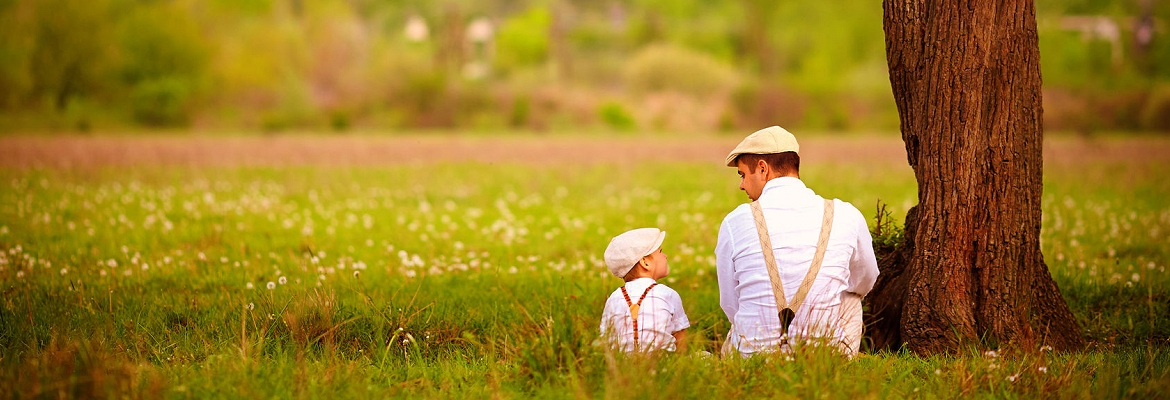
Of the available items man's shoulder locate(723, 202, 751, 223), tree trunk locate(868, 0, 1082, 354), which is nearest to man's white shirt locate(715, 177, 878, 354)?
man's shoulder locate(723, 202, 751, 223)

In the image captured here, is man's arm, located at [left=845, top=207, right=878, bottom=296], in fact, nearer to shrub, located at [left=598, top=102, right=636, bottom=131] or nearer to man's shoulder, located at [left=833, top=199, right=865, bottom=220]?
man's shoulder, located at [left=833, top=199, right=865, bottom=220]

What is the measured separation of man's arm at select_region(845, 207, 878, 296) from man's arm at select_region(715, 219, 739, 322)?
0.54 metres

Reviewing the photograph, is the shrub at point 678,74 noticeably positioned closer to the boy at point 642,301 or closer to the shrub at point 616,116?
the shrub at point 616,116

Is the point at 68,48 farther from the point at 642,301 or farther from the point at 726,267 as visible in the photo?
the point at 726,267

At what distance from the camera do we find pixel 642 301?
4.64 meters

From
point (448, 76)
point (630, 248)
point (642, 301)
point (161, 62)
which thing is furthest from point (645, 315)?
point (161, 62)

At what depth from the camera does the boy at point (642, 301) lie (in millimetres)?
4625

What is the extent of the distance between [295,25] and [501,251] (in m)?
51.4

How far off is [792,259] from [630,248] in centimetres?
80

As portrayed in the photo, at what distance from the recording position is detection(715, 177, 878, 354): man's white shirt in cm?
443

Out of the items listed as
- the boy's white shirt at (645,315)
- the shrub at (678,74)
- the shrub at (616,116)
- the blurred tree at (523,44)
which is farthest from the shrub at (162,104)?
the boy's white shirt at (645,315)

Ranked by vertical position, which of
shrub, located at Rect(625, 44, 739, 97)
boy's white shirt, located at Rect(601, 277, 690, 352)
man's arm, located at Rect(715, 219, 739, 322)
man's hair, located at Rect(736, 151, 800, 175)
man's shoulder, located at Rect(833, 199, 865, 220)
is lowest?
boy's white shirt, located at Rect(601, 277, 690, 352)

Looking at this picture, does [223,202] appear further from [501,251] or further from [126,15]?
[126,15]

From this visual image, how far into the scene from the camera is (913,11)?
5113 millimetres
